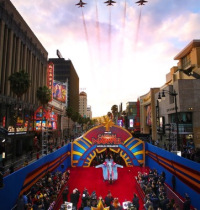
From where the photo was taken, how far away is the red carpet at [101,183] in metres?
17.5

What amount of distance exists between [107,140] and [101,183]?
7.91 m

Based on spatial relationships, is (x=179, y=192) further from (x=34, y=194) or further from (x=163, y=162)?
(x=34, y=194)

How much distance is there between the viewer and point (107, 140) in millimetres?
27328

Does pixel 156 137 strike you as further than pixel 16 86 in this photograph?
Yes

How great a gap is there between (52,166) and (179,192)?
12.6 metres

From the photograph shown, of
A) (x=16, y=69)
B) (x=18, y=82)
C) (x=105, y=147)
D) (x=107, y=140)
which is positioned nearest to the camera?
(x=18, y=82)

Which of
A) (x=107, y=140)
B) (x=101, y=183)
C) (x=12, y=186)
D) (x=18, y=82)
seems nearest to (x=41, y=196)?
(x=12, y=186)

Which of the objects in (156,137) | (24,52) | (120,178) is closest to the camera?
(120,178)

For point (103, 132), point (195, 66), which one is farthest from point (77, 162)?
point (195, 66)

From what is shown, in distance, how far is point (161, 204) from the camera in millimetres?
12461

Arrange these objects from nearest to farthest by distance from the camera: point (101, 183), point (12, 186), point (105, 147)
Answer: point (12, 186), point (101, 183), point (105, 147)

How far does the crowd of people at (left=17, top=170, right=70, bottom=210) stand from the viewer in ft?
36.3

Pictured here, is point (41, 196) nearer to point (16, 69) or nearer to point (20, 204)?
point (20, 204)

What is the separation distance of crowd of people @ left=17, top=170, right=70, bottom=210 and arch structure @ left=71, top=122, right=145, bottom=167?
29.9ft
